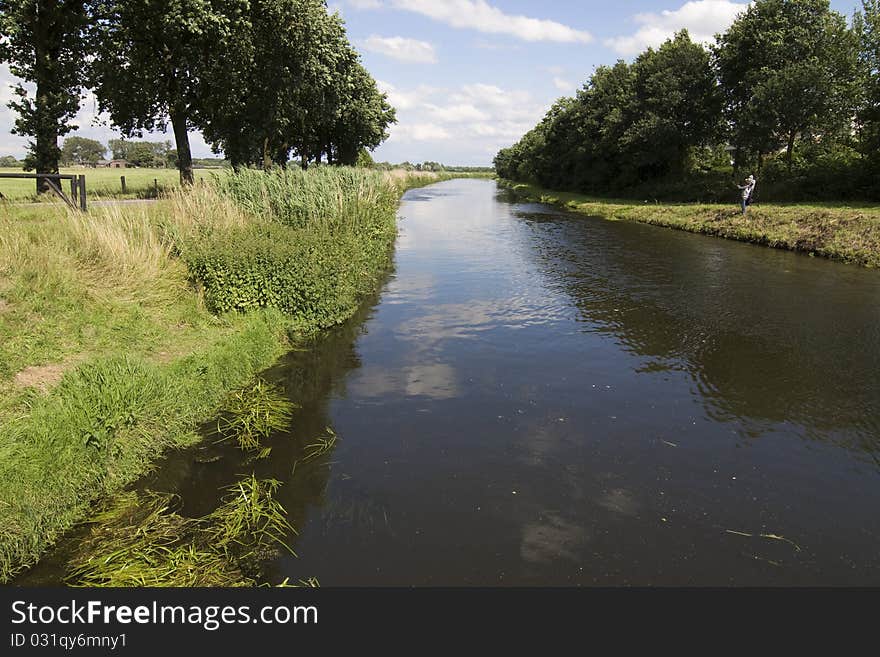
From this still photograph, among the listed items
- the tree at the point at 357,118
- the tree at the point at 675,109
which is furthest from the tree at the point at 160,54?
the tree at the point at 675,109

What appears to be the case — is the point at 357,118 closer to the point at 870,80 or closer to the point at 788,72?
the point at 788,72

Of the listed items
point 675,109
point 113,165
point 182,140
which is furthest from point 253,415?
point 113,165

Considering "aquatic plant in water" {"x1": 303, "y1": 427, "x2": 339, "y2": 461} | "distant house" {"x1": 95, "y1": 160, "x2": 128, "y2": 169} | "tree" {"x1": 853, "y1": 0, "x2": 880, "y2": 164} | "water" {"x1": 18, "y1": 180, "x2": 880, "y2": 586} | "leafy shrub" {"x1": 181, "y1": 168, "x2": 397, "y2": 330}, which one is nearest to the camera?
"water" {"x1": 18, "y1": 180, "x2": 880, "y2": 586}

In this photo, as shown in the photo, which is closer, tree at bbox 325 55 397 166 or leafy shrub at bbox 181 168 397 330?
leafy shrub at bbox 181 168 397 330

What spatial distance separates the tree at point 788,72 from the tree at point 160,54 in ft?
98.5

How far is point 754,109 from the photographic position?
33.4 m

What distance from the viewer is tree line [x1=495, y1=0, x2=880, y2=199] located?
31031mm

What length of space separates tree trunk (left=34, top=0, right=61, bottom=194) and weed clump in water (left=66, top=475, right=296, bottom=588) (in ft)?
77.1

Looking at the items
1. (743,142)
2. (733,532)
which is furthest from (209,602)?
(743,142)

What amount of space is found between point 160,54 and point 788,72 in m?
33.7

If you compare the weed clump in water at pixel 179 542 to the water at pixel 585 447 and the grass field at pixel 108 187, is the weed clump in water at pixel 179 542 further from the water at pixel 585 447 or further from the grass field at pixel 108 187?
the grass field at pixel 108 187

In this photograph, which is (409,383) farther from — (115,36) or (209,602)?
(115,36)

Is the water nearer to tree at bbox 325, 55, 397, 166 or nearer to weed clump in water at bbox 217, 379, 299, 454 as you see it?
weed clump in water at bbox 217, 379, 299, 454

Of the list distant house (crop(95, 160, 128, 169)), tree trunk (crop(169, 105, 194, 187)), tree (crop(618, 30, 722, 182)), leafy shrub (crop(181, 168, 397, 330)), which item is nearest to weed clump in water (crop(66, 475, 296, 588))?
leafy shrub (crop(181, 168, 397, 330))
